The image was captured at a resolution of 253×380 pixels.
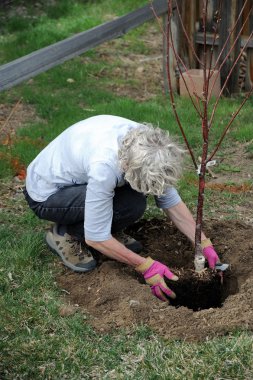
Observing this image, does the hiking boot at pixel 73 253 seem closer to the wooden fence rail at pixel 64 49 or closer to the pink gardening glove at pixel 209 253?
the pink gardening glove at pixel 209 253

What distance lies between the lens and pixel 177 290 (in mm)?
4469

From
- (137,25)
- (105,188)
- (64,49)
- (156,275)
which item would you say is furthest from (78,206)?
(137,25)

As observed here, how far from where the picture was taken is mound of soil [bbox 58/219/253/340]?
12.8 ft

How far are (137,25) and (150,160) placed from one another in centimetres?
398

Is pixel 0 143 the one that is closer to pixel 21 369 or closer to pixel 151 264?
pixel 151 264

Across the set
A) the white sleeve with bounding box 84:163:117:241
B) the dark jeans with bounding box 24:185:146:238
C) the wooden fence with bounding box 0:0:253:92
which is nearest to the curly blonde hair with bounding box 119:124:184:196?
the white sleeve with bounding box 84:163:117:241

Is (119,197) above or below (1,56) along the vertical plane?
above

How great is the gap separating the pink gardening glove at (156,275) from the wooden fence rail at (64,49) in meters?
→ 2.23

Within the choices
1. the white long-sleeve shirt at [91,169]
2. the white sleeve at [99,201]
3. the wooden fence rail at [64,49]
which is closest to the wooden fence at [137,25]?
the wooden fence rail at [64,49]

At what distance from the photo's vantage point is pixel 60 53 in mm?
6363

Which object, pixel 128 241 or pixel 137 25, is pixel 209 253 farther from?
pixel 137 25

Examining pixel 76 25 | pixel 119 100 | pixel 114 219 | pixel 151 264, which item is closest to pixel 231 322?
pixel 151 264

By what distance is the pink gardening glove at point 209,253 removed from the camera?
4.39 metres

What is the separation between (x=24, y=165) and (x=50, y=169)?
181cm
